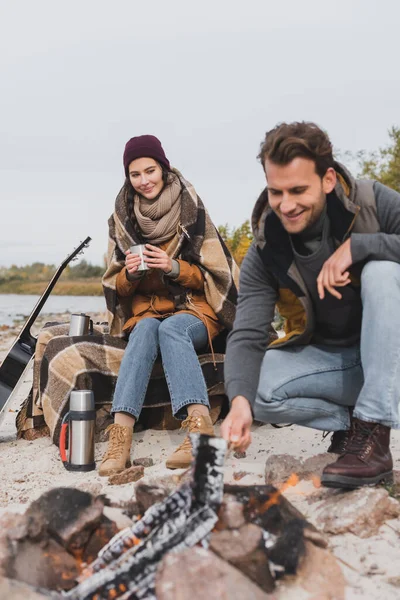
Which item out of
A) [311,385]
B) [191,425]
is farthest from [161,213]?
[311,385]

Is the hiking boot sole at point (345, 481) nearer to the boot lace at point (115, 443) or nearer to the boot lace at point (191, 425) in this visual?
the boot lace at point (191, 425)

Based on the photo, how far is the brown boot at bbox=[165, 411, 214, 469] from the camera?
11.1 feet

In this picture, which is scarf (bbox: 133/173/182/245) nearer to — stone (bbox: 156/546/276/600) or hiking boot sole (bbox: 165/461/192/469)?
hiking boot sole (bbox: 165/461/192/469)

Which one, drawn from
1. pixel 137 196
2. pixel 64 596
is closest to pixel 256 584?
pixel 64 596

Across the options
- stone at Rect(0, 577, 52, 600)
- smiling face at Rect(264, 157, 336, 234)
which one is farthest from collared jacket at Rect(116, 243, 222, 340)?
stone at Rect(0, 577, 52, 600)

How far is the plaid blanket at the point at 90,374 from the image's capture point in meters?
4.14

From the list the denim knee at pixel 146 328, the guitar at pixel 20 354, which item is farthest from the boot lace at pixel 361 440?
the guitar at pixel 20 354

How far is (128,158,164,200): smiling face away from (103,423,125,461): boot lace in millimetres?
1417

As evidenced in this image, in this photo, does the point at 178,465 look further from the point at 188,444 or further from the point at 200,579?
the point at 200,579

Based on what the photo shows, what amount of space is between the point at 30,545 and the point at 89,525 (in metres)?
0.19

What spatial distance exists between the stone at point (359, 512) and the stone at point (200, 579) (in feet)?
1.84

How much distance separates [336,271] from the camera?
8.52 ft

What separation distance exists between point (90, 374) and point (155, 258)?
88 centimetres

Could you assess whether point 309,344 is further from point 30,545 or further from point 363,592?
point 30,545
